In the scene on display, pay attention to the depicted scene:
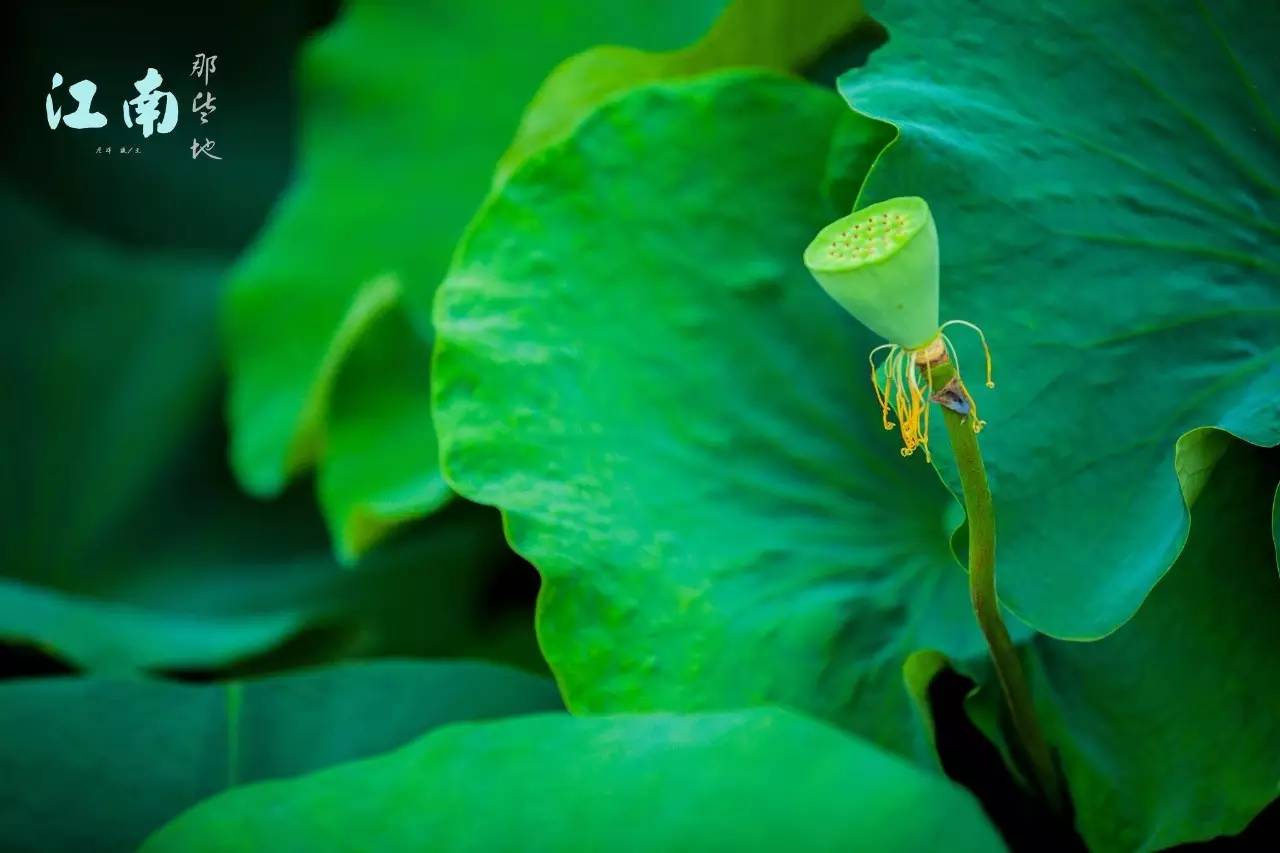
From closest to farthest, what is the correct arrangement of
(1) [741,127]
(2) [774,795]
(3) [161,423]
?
(2) [774,795] → (1) [741,127] → (3) [161,423]

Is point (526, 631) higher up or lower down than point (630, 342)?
lower down

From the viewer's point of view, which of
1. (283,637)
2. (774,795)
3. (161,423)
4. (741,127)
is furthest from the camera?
(161,423)

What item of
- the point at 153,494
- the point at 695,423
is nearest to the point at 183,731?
the point at 695,423

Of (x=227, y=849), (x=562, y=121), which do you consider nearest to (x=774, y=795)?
(x=227, y=849)

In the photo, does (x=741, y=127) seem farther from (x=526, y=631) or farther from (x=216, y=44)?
(x=216, y=44)

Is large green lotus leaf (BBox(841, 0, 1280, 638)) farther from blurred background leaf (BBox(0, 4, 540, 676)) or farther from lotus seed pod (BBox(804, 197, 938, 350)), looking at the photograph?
blurred background leaf (BBox(0, 4, 540, 676))

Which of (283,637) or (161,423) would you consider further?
(161,423)

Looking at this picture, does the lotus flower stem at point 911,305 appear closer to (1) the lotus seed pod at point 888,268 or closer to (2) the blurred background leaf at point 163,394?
(1) the lotus seed pod at point 888,268
